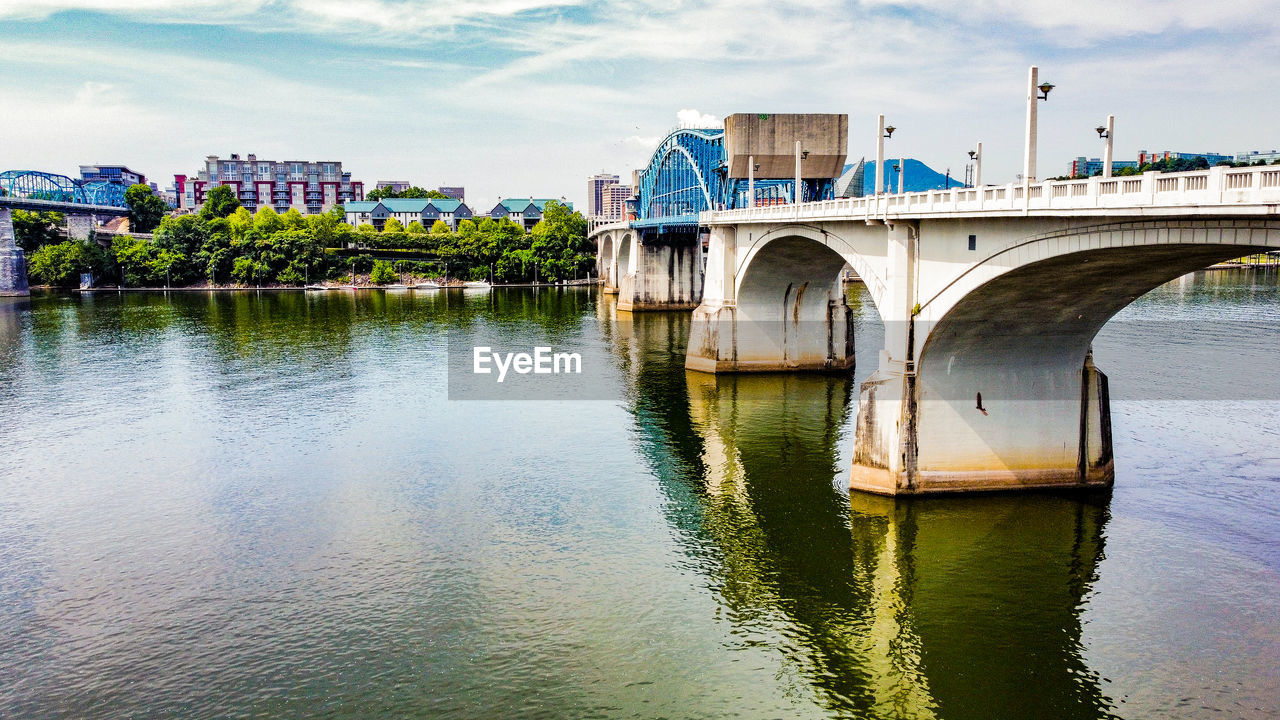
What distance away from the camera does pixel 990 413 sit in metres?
28.9

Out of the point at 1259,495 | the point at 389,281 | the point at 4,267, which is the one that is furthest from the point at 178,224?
the point at 1259,495

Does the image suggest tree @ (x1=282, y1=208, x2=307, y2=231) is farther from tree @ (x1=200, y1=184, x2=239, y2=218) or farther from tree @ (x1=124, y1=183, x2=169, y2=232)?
tree @ (x1=124, y1=183, x2=169, y2=232)

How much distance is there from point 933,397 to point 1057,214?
887 centimetres

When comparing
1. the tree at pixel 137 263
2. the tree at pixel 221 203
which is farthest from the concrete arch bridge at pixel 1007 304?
the tree at pixel 221 203

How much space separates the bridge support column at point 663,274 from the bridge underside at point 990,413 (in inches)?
2541

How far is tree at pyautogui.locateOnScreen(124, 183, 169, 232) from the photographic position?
→ 545 feet

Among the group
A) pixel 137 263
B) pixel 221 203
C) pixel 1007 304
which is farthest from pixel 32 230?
pixel 1007 304

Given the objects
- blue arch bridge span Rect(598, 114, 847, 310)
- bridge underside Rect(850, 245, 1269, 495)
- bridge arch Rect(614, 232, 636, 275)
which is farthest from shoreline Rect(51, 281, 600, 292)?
bridge underside Rect(850, 245, 1269, 495)

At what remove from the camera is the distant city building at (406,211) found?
592ft

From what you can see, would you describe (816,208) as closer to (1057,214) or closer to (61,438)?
(1057,214)

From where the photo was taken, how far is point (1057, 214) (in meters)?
21.6

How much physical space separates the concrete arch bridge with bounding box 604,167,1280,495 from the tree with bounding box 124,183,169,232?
165070mm

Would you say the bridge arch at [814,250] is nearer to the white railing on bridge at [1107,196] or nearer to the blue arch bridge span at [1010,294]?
the blue arch bridge span at [1010,294]

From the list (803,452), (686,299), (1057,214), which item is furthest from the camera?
(686,299)
